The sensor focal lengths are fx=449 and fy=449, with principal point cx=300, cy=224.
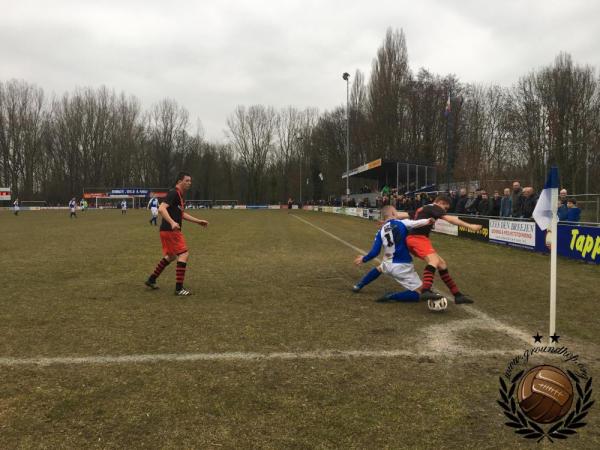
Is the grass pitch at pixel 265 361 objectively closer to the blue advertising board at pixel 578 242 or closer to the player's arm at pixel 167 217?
the player's arm at pixel 167 217

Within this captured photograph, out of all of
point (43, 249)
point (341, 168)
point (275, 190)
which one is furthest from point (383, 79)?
point (43, 249)

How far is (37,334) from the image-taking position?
A: 17.1 feet

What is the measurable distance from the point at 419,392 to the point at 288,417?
113 cm

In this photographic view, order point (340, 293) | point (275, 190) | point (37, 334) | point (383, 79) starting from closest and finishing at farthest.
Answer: point (37, 334)
point (340, 293)
point (383, 79)
point (275, 190)

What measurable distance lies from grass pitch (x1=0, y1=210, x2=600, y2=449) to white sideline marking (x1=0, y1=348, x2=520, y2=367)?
0.09ft

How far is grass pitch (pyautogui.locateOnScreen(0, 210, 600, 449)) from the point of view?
300cm

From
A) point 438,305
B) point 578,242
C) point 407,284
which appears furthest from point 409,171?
point 438,305

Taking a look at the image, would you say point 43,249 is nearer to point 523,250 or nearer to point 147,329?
point 147,329

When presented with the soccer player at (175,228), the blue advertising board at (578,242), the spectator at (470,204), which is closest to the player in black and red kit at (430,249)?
the soccer player at (175,228)

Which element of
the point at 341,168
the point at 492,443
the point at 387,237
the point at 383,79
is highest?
the point at 383,79

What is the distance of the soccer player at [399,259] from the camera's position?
23.1 feet

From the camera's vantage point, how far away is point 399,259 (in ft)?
23.3

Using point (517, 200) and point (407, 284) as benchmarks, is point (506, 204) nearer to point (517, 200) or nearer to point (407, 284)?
point (517, 200)

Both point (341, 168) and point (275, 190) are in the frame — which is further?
point (275, 190)
